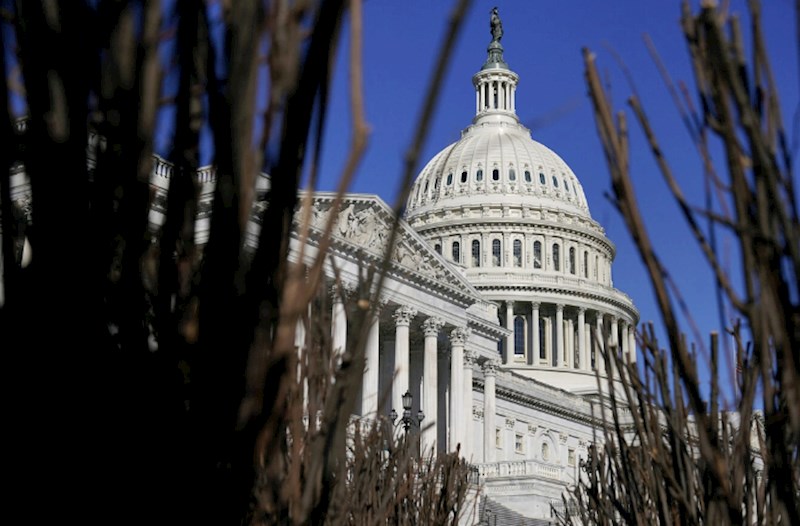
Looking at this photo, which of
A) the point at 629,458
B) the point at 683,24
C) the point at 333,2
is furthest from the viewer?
the point at 629,458

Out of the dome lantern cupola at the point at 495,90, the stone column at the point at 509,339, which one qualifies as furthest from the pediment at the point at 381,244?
the dome lantern cupola at the point at 495,90

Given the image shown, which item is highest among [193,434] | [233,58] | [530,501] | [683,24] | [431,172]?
[431,172]

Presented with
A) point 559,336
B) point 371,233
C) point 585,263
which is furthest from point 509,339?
point 371,233

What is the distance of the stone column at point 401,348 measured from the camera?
5612 cm

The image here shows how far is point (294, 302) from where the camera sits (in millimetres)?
4469

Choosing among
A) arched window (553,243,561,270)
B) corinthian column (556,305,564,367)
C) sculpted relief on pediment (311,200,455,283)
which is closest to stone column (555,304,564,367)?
corinthian column (556,305,564,367)

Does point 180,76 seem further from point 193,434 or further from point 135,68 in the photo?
point 193,434

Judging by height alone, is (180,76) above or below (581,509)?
below

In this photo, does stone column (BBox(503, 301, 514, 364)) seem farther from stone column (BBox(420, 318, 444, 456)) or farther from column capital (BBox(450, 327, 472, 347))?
stone column (BBox(420, 318, 444, 456))

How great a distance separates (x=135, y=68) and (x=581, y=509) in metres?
17.2

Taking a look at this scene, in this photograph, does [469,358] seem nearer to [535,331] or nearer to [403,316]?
[403,316]

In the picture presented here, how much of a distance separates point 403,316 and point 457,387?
5.91 metres

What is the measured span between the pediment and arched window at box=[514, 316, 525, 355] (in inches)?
2006

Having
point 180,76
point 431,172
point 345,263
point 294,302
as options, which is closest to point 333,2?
point 180,76
